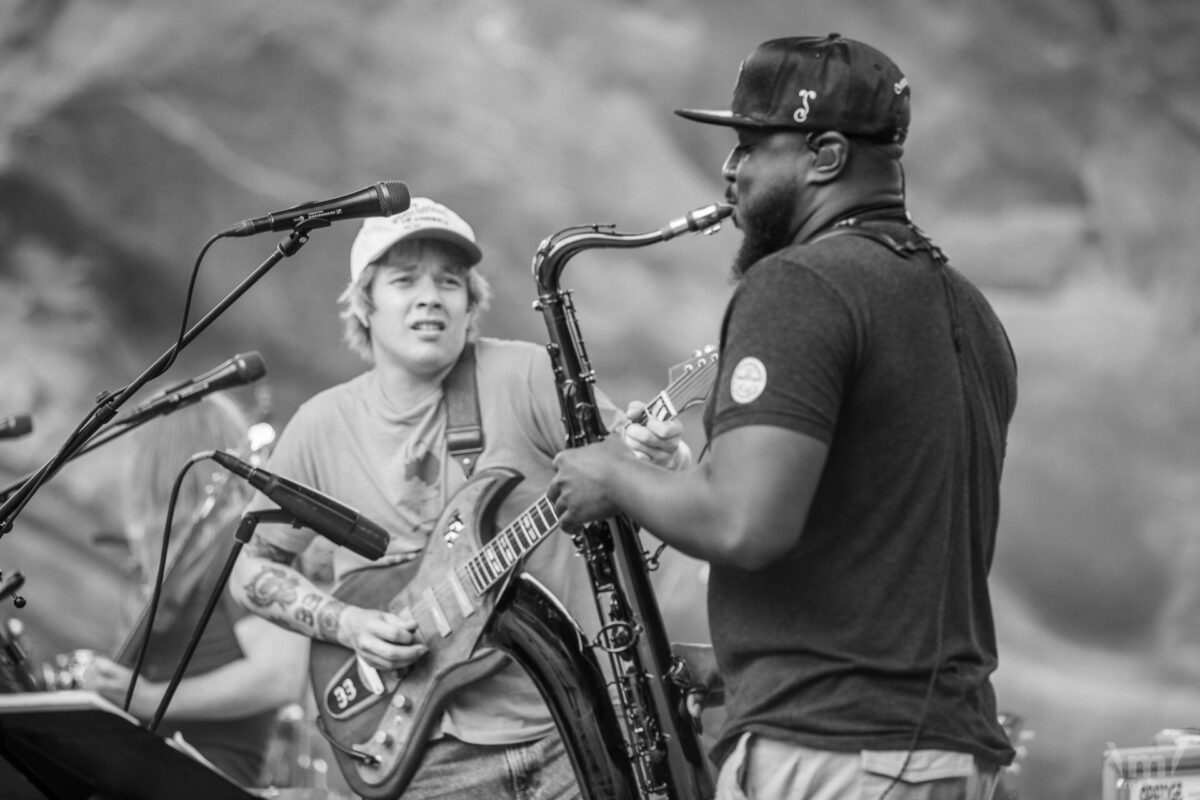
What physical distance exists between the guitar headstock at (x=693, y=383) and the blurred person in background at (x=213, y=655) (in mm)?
2094

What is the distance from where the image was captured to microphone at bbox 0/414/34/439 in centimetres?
379

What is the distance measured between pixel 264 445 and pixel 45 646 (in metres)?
1.77

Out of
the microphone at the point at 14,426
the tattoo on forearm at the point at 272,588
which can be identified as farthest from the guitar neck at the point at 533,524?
the microphone at the point at 14,426

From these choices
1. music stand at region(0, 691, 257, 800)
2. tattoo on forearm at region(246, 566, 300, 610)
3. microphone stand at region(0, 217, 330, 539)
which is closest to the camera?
music stand at region(0, 691, 257, 800)

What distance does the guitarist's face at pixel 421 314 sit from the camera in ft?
12.8

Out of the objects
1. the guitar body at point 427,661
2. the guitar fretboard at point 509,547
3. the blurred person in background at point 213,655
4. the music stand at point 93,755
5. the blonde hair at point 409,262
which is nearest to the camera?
the music stand at point 93,755

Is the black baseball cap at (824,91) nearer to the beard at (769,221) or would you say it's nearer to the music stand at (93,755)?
the beard at (769,221)

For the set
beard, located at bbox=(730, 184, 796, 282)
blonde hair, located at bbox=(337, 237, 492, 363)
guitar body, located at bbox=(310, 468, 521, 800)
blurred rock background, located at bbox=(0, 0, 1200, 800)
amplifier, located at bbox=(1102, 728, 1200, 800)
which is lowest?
amplifier, located at bbox=(1102, 728, 1200, 800)

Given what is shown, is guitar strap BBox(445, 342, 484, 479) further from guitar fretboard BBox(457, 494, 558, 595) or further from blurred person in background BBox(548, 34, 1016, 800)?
blurred person in background BBox(548, 34, 1016, 800)

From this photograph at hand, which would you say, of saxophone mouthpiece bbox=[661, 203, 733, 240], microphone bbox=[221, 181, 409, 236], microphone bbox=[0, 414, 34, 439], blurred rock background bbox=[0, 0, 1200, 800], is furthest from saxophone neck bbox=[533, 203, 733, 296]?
blurred rock background bbox=[0, 0, 1200, 800]

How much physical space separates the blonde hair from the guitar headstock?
2.97ft

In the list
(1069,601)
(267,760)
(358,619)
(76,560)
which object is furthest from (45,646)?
(1069,601)

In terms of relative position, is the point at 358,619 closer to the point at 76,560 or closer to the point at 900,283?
the point at 900,283

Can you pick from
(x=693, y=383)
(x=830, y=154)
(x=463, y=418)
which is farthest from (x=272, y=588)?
(x=830, y=154)
